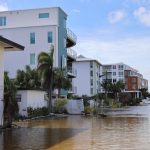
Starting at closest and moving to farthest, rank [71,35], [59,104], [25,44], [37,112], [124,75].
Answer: [37,112] < [59,104] < [25,44] < [71,35] < [124,75]

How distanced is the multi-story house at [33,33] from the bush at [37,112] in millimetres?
14633

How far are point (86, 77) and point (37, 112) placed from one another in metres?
69.5

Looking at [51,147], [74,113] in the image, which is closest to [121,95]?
[74,113]

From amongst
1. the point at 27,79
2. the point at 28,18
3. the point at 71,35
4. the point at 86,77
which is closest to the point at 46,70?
the point at 27,79

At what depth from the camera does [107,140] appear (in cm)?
1859

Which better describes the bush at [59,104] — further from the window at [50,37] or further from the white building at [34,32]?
the window at [50,37]

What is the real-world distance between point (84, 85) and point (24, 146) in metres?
89.1

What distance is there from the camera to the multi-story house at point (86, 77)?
105188mm

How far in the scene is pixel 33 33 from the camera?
56438 mm

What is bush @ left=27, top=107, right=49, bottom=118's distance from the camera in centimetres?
3594

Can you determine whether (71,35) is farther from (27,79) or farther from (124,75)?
(124,75)

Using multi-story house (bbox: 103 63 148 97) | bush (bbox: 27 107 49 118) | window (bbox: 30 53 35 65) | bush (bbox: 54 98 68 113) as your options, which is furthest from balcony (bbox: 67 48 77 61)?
multi-story house (bbox: 103 63 148 97)

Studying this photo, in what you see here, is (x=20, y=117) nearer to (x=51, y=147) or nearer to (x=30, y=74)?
(x=30, y=74)

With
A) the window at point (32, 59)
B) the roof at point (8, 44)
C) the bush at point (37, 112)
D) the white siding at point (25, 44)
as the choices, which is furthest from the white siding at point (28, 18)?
the roof at point (8, 44)
